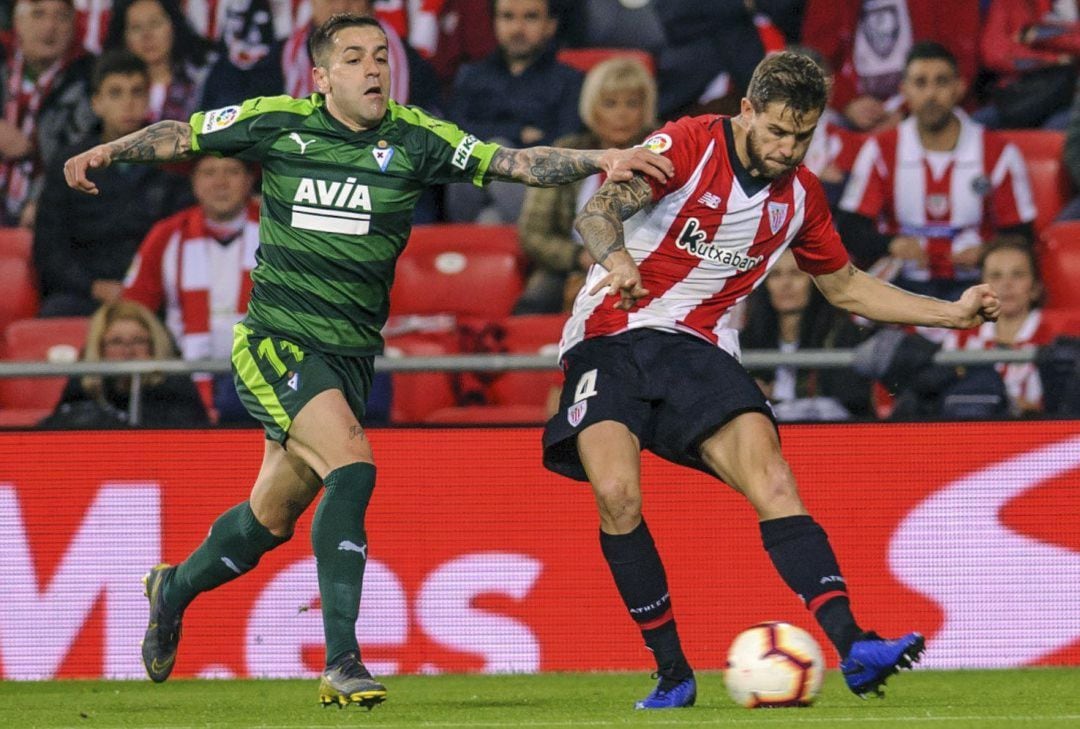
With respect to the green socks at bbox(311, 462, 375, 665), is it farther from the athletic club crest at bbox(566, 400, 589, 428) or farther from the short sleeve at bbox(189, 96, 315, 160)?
the short sleeve at bbox(189, 96, 315, 160)

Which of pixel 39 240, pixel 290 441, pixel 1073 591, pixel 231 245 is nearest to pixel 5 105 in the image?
pixel 39 240

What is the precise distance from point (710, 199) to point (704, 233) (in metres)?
0.11

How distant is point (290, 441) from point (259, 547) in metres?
0.58

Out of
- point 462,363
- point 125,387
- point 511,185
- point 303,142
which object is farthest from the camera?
point 511,185

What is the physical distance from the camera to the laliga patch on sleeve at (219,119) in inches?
240

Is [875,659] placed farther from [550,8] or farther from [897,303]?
[550,8]

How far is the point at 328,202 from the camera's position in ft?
19.9

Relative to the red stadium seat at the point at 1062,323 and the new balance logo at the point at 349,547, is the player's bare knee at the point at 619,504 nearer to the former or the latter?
the new balance logo at the point at 349,547

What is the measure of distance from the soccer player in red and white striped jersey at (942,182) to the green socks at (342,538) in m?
4.69

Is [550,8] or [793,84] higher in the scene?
[550,8]

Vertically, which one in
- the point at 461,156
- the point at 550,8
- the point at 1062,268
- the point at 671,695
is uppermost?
the point at 550,8

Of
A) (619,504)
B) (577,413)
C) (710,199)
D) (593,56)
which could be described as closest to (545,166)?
(710,199)

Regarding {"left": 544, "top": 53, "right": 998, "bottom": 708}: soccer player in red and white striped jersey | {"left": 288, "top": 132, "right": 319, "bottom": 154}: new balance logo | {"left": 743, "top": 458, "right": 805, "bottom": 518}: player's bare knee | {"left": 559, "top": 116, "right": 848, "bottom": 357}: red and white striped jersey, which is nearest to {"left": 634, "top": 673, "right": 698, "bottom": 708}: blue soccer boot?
{"left": 544, "top": 53, "right": 998, "bottom": 708}: soccer player in red and white striped jersey

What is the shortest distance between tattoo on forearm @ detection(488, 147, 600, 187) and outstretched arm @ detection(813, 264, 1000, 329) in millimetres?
1029
